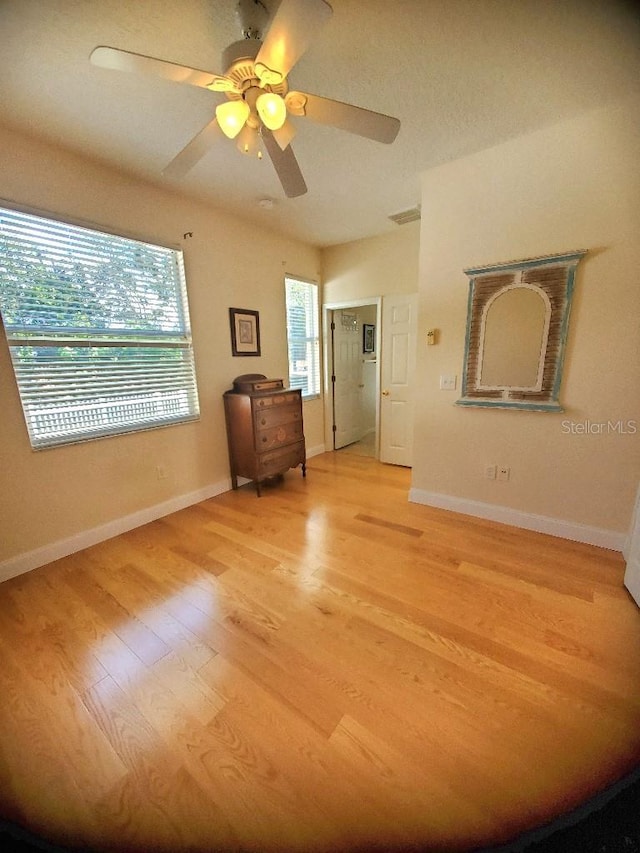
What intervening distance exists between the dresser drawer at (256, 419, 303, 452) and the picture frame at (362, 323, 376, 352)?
2076mm

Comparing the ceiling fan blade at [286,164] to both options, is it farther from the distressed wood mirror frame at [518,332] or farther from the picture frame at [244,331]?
the picture frame at [244,331]

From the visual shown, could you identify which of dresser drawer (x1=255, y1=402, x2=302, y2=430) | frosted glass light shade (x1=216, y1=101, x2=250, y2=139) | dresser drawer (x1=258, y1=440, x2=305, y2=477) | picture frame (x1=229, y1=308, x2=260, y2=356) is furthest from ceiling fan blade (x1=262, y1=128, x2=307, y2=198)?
dresser drawer (x1=258, y1=440, x2=305, y2=477)

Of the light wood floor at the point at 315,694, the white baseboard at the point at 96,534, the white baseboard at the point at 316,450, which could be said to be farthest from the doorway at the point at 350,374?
the light wood floor at the point at 315,694

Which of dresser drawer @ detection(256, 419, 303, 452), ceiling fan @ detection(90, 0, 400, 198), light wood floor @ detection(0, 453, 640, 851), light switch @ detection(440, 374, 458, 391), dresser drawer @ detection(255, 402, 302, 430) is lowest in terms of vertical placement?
light wood floor @ detection(0, 453, 640, 851)

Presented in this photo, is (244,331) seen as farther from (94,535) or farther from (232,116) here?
(94,535)

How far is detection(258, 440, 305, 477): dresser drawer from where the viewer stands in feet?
9.91

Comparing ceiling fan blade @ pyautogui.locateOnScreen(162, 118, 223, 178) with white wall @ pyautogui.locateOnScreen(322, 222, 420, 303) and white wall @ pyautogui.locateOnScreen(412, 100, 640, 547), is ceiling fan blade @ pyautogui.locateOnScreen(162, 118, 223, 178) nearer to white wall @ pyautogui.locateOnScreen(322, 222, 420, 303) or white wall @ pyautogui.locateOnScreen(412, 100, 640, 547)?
white wall @ pyautogui.locateOnScreen(412, 100, 640, 547)

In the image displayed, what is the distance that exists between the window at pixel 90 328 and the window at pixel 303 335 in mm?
1352

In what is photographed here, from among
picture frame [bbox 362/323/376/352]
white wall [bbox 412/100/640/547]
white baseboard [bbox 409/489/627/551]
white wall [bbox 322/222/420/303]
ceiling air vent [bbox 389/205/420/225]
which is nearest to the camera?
white wall [bbox 412/100/640/547]

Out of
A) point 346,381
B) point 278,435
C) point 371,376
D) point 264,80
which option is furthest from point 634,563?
point 371,376

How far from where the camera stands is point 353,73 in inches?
58.4

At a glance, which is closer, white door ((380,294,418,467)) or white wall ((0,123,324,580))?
white wall ((0,123,324,580))

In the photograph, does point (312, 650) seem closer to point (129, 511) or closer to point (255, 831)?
point (255, 831)

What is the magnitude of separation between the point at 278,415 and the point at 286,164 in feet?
6.59
